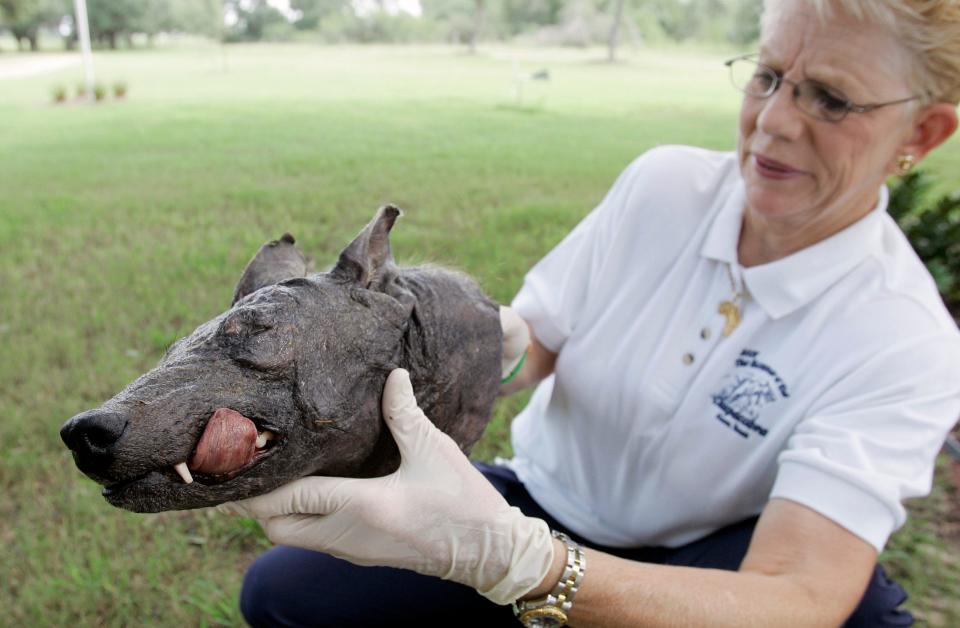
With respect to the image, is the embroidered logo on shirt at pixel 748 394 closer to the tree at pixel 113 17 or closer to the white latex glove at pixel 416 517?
the white latex glove at pixel 416 517

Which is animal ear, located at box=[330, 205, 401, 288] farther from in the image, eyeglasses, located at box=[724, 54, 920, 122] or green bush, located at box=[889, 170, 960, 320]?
green bush, located at box=[889, 170, 960, 320]

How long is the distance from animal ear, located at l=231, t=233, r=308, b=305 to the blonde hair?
4.42 feet

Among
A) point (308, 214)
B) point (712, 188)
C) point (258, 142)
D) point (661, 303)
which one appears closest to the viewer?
point (661, 303)

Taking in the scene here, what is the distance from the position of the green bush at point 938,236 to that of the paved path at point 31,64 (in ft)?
85.1

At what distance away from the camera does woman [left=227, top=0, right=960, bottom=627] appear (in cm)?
162

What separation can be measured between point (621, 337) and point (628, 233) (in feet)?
1.04

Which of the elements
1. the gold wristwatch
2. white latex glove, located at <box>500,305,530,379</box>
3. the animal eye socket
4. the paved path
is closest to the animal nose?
the animal eye socket

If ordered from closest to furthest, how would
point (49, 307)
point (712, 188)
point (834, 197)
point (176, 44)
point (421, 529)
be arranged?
point (421, 529)
point (834, 197)
point (712, 188)
point (49, 307)
point (176, 44)

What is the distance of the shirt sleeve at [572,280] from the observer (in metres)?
2.39

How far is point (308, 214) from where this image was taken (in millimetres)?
6656

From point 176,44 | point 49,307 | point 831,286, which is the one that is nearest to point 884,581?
point 831,286

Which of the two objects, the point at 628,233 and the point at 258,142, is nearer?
the point at 628,233

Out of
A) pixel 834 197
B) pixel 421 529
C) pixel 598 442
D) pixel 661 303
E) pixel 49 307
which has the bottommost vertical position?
pixel 49 307

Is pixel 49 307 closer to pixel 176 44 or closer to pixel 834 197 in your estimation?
pixel 834 197
